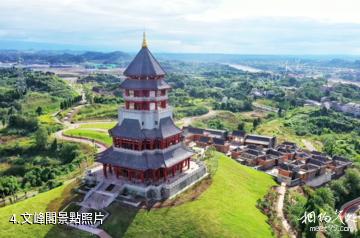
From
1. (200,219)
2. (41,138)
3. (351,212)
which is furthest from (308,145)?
(41,138)

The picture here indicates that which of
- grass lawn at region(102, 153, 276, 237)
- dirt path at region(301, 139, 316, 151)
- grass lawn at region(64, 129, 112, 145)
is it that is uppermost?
grass lawn at region(102, 153, 276, 237)

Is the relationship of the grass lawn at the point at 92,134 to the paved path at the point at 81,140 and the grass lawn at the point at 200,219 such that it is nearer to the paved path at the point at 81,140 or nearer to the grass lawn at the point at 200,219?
the paved path at the point at 81,140

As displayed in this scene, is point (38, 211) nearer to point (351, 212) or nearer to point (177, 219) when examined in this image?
point (177, 219)

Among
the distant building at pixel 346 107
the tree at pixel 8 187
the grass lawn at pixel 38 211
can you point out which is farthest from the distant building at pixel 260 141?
the distant building at pixel 346 107

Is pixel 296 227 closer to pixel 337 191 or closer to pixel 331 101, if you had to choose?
pixel 337 191

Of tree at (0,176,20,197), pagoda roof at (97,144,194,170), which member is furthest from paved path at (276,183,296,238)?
tree at (0,176,20,197)

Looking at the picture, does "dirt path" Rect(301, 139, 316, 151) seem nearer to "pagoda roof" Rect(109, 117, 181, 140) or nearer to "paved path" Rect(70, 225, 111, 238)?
"pagoda roof" Rect(109, 117, 181, 140)
